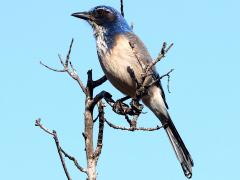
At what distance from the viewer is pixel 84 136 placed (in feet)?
19.5

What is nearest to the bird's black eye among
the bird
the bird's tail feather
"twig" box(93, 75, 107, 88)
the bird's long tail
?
the bird

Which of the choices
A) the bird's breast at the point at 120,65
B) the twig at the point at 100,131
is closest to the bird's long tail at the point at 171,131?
the bird's breast at the point at 120,65

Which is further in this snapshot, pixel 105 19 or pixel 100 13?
pixel 100 13

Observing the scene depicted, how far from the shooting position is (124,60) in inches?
329

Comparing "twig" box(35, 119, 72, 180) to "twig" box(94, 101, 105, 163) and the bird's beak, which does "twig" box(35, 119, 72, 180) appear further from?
the bird's beak

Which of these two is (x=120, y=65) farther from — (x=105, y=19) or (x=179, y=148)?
(x=179, y=148)

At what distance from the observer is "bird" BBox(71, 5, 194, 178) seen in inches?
328

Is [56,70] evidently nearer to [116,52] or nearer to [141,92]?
[141,92]

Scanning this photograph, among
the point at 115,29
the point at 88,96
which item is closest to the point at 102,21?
the point at 115,29

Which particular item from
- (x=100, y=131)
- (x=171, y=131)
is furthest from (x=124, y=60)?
(x=100, y=131)

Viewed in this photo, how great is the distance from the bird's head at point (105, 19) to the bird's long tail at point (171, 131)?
126cm

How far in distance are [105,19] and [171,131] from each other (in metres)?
2.36

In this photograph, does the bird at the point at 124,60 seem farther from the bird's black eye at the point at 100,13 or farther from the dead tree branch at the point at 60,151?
the dead tree branch at the point at 60,151

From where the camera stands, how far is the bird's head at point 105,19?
30.0ft
